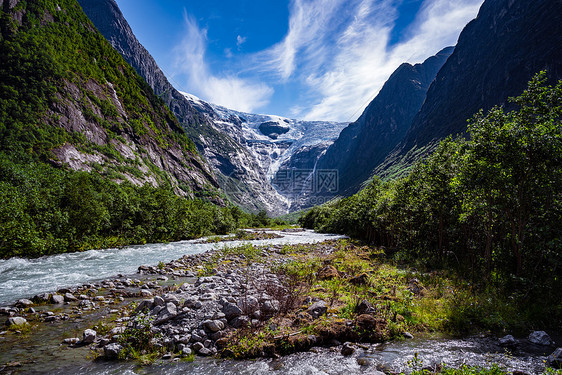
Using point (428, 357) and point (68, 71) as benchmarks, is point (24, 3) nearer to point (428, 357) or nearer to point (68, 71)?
point (68, 71)

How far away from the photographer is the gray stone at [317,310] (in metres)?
10.4

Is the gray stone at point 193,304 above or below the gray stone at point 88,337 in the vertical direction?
above

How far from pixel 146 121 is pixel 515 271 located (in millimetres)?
147529

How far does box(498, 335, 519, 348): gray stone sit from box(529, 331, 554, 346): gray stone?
501mm

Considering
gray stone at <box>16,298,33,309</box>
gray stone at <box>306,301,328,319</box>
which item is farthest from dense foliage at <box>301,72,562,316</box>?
gray stone at <box>16,298,33,309</box>

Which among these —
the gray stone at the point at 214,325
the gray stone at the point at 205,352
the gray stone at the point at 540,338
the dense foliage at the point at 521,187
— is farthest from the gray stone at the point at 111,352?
the dense foliage at the point at 521,187

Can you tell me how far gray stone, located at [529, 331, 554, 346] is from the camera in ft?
27.8

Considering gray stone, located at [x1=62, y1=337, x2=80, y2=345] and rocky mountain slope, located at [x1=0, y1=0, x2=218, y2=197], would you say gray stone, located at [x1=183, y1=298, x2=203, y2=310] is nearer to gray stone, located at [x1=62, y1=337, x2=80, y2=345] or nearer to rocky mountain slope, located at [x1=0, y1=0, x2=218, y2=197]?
gray stone, located at [x1=62, y1=337, x2=80, y2=345]

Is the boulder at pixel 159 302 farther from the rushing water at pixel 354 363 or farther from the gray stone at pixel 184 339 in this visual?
the rushing water at pixel 354 363

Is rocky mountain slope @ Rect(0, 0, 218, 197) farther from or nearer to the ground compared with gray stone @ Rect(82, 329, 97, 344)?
farther from the ground

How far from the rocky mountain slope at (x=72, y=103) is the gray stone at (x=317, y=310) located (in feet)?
211

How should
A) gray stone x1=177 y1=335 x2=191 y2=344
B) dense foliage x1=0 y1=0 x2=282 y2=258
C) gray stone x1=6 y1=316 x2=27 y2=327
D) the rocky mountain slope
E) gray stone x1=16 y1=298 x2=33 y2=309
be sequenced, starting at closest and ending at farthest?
gray stone x1=177 y1=335 x2=191 y2=344, gray stone x1=6 y1=316 x2=27 y2=327, gray stone x1=16 y1=298 x2=33 y2=309, dense foliage x1=0 y1=0 x2=282 y2=258, the rocky mountain slope

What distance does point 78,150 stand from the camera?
6981 centimetres

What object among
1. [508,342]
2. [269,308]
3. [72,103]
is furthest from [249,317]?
[72,103]
